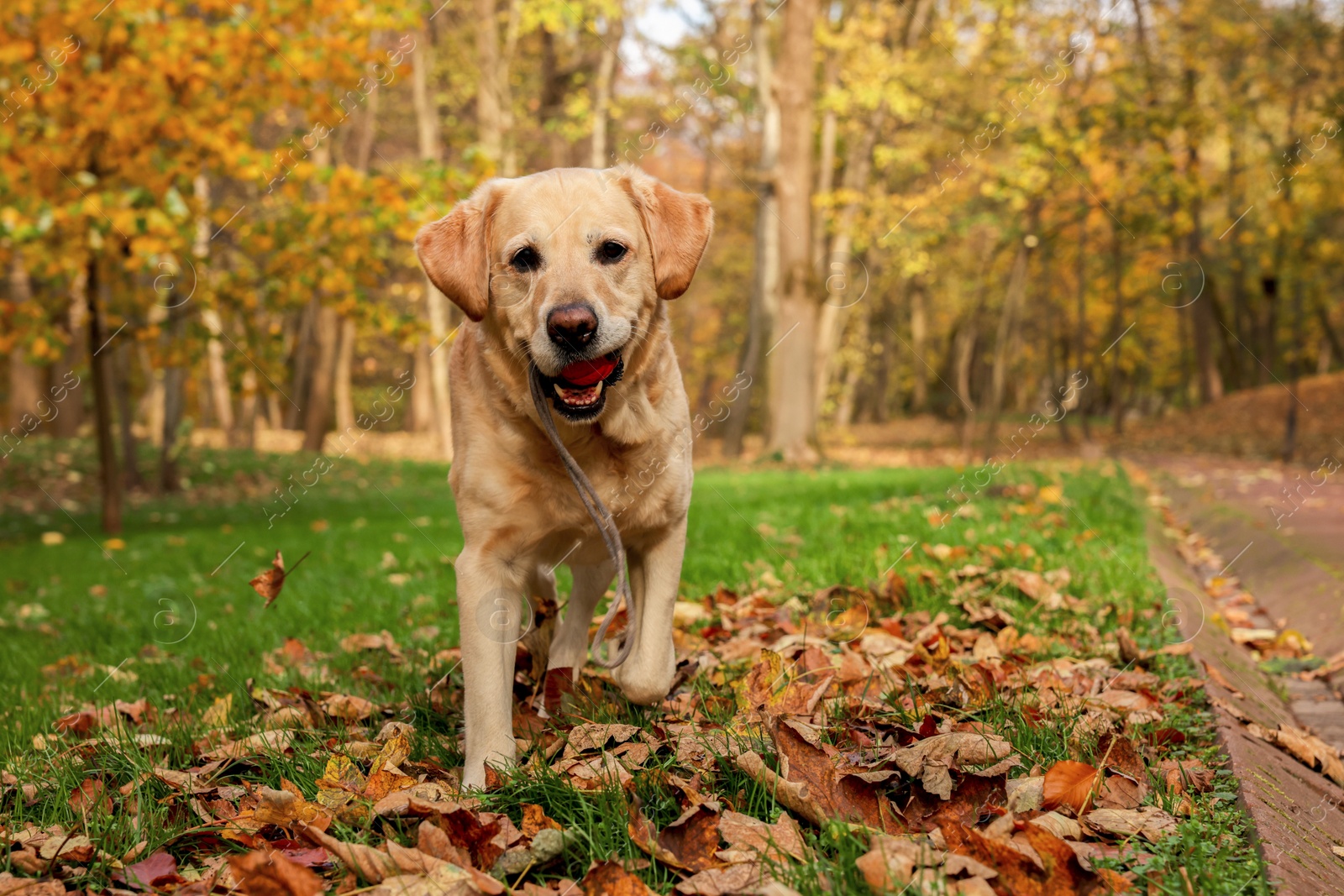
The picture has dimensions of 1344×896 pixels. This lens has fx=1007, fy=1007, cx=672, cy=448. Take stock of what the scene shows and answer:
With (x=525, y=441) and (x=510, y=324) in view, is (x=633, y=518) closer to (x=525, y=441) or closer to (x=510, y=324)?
(x=525, y=441)

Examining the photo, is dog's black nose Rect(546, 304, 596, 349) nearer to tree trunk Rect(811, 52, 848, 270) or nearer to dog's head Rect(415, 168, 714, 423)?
dog's head Rect(415, 168, 714, 423)

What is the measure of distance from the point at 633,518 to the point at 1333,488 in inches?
384

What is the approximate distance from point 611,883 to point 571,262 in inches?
69.8

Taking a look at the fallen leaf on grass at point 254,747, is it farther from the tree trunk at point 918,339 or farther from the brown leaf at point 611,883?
the tree trunk at point 918,339

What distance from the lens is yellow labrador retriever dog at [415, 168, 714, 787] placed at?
293 centimetres

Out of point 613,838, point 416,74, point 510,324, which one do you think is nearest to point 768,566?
point 510,324

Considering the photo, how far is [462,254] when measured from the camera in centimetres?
320

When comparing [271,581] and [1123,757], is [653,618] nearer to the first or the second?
[271,581]

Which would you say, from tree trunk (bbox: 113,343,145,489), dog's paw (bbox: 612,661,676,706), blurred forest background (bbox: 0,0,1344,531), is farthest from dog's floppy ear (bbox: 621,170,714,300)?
tree trunk (bbox: 113,343,145,489)

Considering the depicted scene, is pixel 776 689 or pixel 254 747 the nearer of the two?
pixel 254 747

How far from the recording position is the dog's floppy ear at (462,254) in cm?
317

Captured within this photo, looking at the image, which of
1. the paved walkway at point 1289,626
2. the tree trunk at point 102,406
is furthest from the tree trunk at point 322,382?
the paved walkway at point 1289,626

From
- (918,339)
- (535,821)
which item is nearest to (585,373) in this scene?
(535,821)

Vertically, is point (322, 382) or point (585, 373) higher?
point (585, 373)
